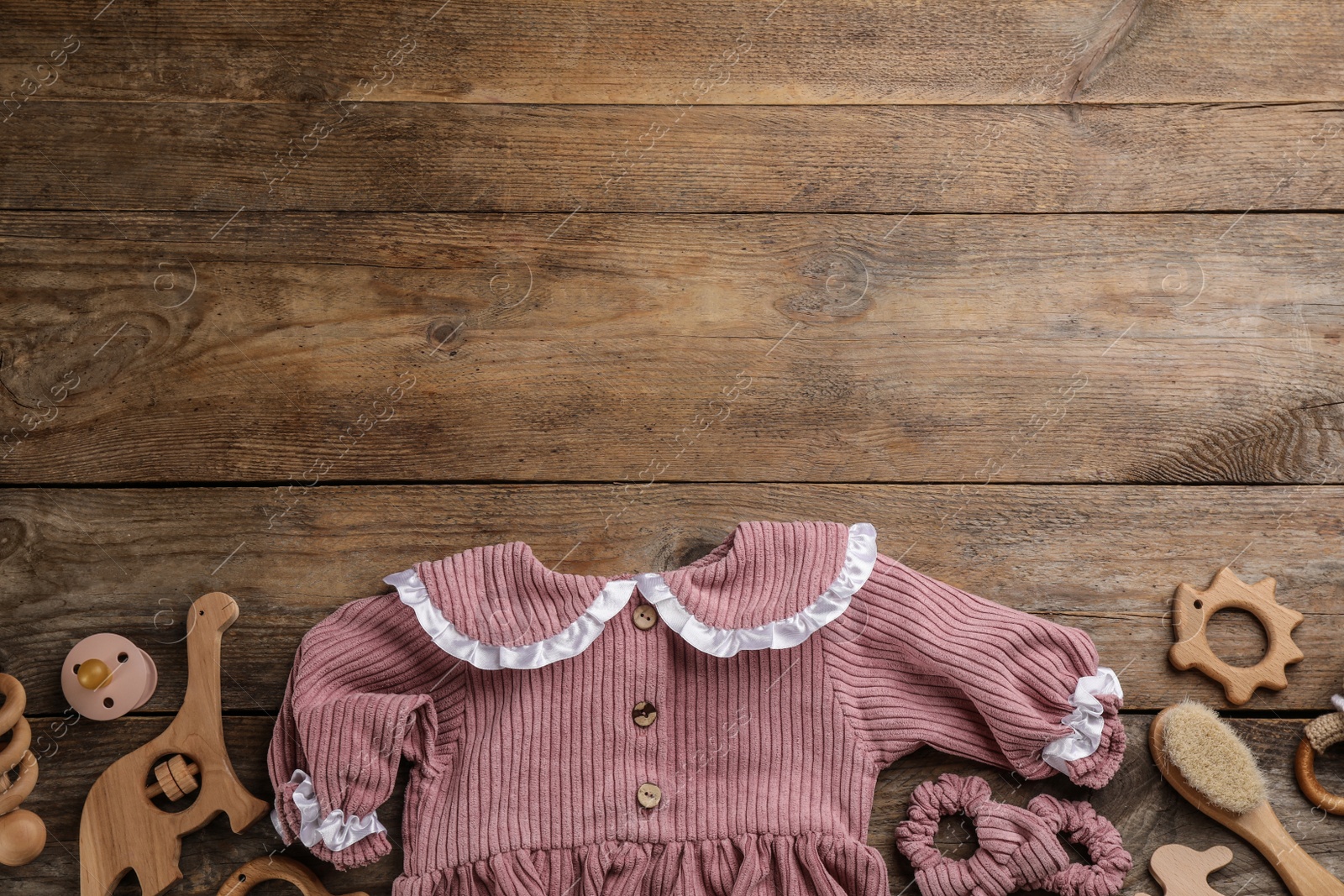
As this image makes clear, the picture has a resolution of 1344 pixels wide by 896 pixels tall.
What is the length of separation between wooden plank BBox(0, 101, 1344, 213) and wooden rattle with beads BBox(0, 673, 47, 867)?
1.95 ft

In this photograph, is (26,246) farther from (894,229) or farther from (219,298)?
(894,229)

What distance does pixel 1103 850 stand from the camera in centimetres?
98

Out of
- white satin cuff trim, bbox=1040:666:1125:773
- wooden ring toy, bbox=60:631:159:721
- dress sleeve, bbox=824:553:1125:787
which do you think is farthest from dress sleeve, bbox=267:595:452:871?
white satin cuff trim, bbox=1040:666:1125:773

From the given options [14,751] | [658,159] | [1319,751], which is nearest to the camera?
[14,751]

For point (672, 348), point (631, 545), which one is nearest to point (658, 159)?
point (672, 348)

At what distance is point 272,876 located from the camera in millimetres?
987

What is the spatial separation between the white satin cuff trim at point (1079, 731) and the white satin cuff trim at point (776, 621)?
26 centimetres

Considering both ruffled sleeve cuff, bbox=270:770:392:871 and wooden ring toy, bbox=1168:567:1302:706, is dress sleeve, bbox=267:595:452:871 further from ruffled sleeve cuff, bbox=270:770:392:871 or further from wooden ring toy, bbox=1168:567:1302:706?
wooden ring toy, bbox=1168:567:1302:706

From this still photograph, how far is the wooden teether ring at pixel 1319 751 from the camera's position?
1.02 m

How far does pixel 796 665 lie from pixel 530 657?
0.29 meters

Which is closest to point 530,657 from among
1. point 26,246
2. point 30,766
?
point 30,766

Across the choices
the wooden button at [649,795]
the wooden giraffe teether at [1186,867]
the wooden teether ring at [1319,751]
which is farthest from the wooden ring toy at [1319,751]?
the wooden button at [649,795]

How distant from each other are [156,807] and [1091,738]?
103 centimetres

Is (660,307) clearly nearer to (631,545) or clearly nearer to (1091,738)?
(631,545)
